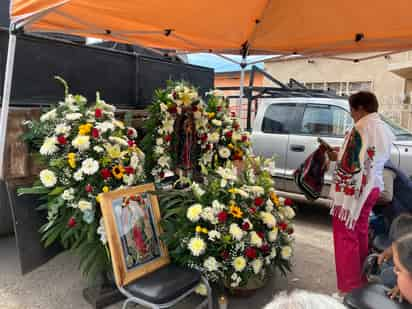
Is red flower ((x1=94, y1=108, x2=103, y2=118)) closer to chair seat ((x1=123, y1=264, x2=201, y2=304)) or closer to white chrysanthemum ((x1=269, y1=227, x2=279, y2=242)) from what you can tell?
chair seat ((x1=123, y1=264, x2=201, y2=304))

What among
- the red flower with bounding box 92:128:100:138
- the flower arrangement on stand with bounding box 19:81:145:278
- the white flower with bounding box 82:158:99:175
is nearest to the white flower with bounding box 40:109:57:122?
the flower arrangement on stand with bounding box 19:81:145:278

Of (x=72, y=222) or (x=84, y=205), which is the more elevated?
(x=84, y=205)

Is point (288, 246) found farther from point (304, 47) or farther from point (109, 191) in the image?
point (304, 47)

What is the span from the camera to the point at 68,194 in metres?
2.48

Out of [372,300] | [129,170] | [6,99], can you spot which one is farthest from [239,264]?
[6,99]

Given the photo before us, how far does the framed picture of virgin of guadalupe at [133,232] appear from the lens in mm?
2248

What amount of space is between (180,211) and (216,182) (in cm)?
36

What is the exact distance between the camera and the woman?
2.61 metres

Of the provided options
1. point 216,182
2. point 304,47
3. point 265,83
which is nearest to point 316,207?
point 304,47

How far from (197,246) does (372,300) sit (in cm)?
109

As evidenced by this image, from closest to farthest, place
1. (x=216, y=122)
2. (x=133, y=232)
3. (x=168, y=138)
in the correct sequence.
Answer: (x=133, y=232)
(x=168, y=138)
(x=216, y=122)

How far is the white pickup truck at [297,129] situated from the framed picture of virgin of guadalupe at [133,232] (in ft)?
9.54

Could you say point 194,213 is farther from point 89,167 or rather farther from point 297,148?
point 297,148

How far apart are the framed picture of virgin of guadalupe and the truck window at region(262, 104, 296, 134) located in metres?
3.44
